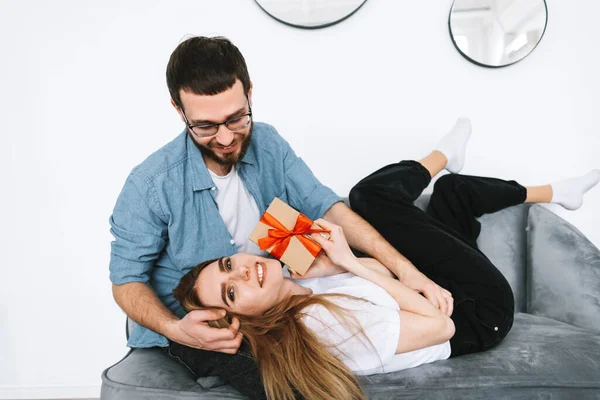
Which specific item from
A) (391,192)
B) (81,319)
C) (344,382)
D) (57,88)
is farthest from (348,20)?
(81,319)

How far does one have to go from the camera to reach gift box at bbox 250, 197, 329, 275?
1.37 m

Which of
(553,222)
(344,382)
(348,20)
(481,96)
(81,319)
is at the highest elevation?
(348,20)

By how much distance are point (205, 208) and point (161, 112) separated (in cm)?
81

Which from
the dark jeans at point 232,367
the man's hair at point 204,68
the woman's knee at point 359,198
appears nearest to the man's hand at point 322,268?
the woman's knee at point 359,198

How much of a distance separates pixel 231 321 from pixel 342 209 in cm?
58

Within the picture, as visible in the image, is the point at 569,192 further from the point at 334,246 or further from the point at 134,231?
the point at 134,231

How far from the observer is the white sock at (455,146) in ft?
6.37

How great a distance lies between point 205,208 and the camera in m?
1.56

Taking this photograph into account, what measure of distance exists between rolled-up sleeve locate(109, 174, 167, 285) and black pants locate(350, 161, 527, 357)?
71 cm

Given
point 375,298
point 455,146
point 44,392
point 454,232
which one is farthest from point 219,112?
point 44,392

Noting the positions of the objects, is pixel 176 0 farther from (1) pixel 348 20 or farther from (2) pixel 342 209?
(2) pixel 342 209

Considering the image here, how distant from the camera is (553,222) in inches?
70.7

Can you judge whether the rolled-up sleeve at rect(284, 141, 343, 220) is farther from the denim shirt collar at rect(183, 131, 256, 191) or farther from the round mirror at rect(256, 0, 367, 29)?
the round mirror at rect(256, 0, 367, 29)

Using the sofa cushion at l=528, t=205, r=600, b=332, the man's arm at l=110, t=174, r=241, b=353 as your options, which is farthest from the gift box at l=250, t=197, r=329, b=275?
the sofa cushion at l=528, t=205, r=600, b=332
